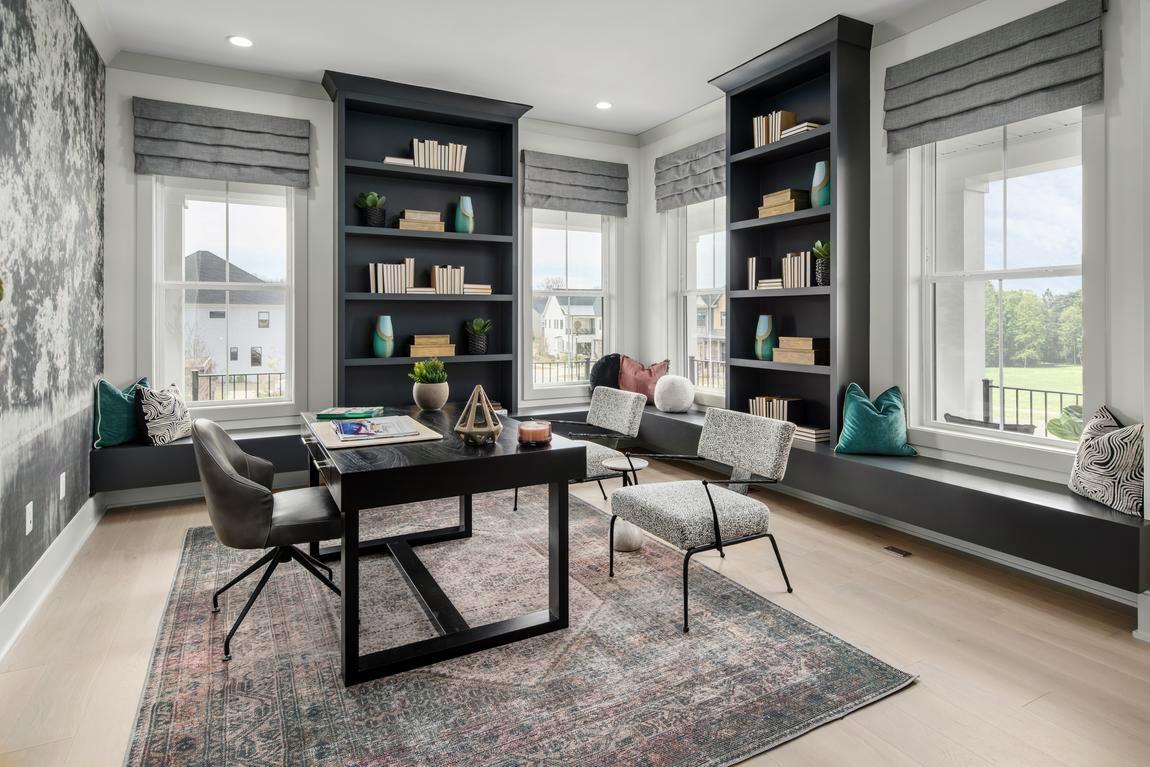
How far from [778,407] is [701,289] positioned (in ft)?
5.11

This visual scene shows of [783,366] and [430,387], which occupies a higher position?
[783,366]

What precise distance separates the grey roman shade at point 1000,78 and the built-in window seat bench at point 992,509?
1769 mm

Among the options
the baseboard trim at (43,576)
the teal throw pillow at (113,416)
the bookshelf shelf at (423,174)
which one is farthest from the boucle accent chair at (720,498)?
the teal throw pillow at (113,416)

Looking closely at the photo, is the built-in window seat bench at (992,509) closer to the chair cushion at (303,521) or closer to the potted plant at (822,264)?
the potted plant at (822,264)

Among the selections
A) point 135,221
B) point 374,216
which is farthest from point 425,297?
point 135,221

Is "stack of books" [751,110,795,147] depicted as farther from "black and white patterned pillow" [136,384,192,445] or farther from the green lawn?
"black and white patterned pillow" [136,384,192,445]

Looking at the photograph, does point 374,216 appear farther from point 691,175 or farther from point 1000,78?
point 1000,78

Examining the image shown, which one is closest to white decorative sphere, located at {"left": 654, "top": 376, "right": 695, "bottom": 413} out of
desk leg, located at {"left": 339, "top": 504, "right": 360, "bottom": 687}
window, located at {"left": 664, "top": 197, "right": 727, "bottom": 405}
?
window, located at {"left": 664, "top": 197, "right": 727, "bottom": 405}

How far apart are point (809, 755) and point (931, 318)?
9.36ft

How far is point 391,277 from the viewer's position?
4.95 meters

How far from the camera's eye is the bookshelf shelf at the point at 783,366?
409cm

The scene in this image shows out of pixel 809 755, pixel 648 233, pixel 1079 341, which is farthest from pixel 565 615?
pixel 648 233

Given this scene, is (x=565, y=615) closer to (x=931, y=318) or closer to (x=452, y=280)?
(x=931, y=318)

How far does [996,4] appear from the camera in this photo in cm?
335
